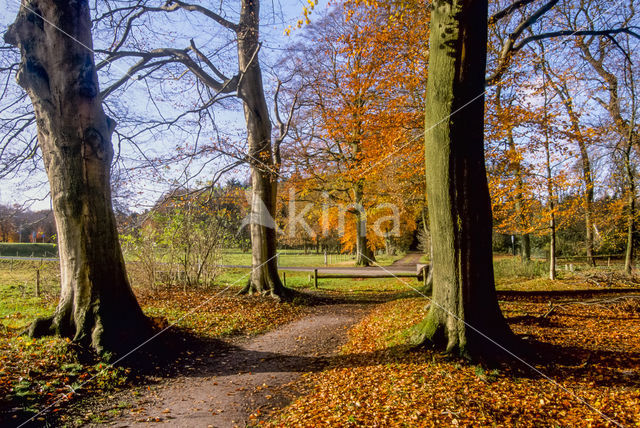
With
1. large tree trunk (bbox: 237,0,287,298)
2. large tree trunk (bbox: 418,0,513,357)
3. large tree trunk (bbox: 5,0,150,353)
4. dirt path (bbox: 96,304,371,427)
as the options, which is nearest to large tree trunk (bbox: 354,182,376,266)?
large tree trunk (bbox: 237,0,287,298)

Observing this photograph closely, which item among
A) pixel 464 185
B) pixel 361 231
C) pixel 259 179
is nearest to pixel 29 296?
pixel 259 179

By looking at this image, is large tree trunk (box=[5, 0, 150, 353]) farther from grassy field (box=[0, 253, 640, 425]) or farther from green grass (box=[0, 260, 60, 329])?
green grass (box=[0, 260, 60, 329])

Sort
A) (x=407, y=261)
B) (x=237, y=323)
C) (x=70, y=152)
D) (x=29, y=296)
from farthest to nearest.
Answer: (x=407, y=261) → (x=29, y=296) → (x=237, y=323) → (x=70, y=152)

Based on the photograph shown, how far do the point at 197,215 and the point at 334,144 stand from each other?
29.5 ft

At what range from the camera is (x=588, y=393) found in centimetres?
380

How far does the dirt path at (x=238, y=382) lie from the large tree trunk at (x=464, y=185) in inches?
97.0

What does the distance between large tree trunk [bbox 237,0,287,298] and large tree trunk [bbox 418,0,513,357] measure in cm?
653

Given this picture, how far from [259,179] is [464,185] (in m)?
7.26

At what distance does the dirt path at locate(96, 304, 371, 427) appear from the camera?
13.2 ft

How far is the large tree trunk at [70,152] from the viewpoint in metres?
5.41

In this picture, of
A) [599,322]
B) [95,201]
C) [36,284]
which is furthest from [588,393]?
[36,284]

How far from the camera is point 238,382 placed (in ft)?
16.7

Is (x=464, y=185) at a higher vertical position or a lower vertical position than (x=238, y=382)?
higher

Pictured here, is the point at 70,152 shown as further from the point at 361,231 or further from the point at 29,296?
the point at 361,231
